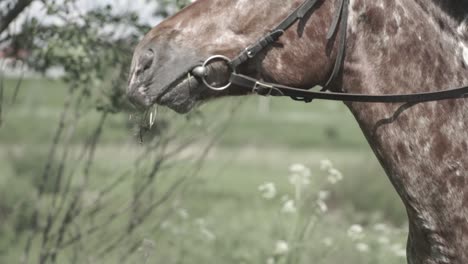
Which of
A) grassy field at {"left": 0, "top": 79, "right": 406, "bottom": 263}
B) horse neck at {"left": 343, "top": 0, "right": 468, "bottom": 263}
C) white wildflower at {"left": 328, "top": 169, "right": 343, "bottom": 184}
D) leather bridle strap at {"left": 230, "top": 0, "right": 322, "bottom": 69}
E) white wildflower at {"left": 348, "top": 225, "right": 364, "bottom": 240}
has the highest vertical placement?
leather bridle strap at {"left": 230, "top": 0, "right": 322, "bottom": 69}

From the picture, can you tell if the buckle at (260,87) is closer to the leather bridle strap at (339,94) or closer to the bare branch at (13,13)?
the leather bridle strap at (339,94)

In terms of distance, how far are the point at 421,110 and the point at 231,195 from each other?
13.1 m

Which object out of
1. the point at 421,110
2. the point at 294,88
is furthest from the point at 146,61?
the point at 421,110

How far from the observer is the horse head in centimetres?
357

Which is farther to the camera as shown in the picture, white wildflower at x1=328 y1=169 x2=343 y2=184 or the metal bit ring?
white wildflower at x1=328 y1=169 x2=343 y2=184

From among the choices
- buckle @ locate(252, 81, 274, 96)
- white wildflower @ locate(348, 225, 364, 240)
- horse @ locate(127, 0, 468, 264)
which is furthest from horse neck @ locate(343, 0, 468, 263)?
white wildflower @ locate(348, 225, 364, 240)

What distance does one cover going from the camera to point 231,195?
16609 millimetres

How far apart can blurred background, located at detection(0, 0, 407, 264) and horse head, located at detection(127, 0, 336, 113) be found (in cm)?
17

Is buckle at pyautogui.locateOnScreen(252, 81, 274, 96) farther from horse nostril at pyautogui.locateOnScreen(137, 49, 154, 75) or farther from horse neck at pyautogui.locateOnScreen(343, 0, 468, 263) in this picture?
horse nostril at pyautogui.locateOnScreen(137, 49, 154, 75)

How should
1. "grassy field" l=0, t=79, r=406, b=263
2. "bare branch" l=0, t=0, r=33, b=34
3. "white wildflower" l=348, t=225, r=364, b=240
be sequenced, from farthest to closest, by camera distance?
"grassy field" l=0, t=79, r=406, b=263 → "white wildflower" l=348, t=225, r=364, b=240 → "bare branch" l=0, t=0, r=33, b=34

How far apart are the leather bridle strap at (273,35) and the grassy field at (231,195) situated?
68 cm

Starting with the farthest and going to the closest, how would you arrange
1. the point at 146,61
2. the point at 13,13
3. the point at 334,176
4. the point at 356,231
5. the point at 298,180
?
the point at 298,180 < the point at 334,176 < the point at 356,231 < the point at 13,13 < the point at 146,61

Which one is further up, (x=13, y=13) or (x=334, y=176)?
(x=13, y=13)

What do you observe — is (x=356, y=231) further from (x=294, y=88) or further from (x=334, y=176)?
(x=294, y=88)
